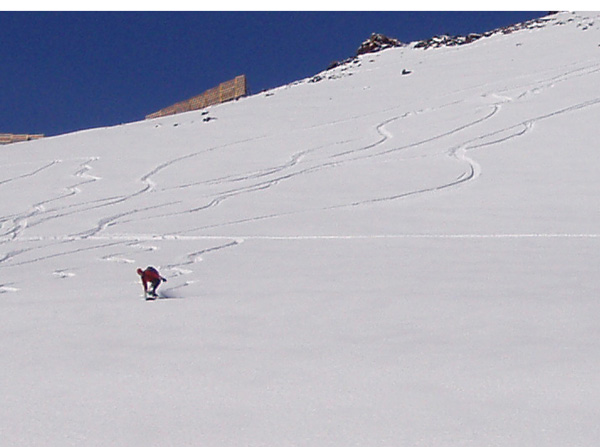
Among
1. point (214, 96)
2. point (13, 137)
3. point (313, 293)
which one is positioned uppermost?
point (214, 96)

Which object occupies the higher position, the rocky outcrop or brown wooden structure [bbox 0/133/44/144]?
the rocky outcrop

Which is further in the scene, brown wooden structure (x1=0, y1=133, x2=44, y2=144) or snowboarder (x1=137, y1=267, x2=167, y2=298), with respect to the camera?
brown wooden structure (x1=0, y1=133, x2=44, y2=144)

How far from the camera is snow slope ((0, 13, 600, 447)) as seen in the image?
2105 millimetres

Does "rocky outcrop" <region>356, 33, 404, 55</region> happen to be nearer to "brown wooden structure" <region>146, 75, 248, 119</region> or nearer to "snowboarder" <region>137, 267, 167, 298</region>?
"brown wooden structure" <region>146, 75, 248, 119</region>

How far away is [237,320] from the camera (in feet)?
10.8

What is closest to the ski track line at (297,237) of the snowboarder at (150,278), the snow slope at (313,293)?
the snow slope at (313,293)

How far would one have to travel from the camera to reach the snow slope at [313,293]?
2105mm

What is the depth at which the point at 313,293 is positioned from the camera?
3834mm

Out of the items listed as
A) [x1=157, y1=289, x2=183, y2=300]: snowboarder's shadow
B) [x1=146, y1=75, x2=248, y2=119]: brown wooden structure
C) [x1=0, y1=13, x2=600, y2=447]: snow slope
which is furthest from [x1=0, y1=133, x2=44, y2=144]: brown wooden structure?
[x1=157, y1=289, x2=183, y2=300]: snowboarder's shadow

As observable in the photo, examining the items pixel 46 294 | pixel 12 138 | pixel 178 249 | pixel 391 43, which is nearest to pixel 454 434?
pixel 46 294

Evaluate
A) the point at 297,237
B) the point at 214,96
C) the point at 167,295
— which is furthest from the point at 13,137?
the point at 167,295

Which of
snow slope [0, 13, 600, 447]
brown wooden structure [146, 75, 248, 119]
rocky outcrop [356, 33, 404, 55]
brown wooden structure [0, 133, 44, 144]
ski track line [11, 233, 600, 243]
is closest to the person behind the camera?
snow slope [0, 13, 600, 447]

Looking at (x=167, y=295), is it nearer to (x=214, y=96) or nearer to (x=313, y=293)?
(x=313, y=293)

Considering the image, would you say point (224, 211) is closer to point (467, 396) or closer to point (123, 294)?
point (123, 294)
